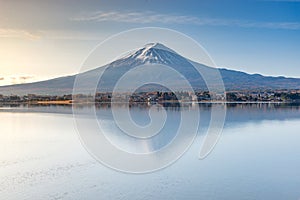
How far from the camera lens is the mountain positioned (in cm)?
2689

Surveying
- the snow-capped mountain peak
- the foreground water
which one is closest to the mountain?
the snow-capped mountain peak

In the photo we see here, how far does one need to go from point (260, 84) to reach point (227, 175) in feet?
161

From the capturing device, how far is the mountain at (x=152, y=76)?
88.2 feet

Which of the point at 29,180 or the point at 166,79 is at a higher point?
the point at 166,79

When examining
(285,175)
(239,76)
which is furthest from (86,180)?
(239,76)

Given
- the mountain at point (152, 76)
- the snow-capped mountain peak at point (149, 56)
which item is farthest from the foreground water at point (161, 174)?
the snow-capped mountain peak at point (149, 56)

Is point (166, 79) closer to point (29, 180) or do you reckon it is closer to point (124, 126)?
point (124, 126)

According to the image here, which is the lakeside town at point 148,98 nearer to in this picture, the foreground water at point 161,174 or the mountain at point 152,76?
the mountain at point 152,76

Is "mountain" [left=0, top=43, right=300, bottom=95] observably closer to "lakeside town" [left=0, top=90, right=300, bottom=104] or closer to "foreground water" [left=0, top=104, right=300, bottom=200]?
"lakeside town" [left=0, top=90, right=300, bottom=104]

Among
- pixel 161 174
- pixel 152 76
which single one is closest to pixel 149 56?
pixel 152 76

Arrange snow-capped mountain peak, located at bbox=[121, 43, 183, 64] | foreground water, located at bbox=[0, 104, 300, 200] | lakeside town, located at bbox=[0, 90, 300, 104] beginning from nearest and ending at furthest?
foreground water, located at bbox=[0, 104, 300, 200]
snow-capped mountain peak, located at bbox=[121, 43, 183, 64]
lakeside town, located at bbox=[0, 90, 300, 104]

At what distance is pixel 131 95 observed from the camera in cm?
2845

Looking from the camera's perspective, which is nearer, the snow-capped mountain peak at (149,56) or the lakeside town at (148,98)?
the snow-capped mountain peak at (149,56)

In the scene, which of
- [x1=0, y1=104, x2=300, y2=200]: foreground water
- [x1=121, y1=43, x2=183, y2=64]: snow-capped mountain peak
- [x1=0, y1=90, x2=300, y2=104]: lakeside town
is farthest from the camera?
[x1=0, y1=90, x2=300, y2=104]: lakeside town
